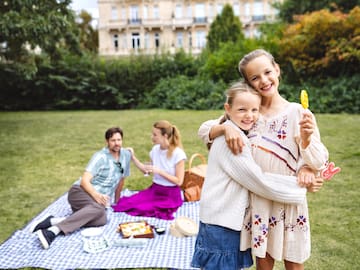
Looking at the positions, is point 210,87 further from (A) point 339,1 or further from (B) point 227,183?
(B) point 227,183

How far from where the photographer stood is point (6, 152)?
8.46 metres

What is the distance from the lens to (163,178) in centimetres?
486

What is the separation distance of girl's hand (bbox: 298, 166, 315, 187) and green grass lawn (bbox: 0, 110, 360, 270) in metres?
1.76

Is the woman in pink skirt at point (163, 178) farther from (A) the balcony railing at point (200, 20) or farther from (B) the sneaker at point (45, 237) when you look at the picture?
(A) the balcony railing at point (200, 20)

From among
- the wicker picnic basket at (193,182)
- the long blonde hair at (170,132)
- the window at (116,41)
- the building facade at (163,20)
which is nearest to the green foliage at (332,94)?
the wicker picnic basket at (193,182)

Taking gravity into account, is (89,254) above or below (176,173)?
below

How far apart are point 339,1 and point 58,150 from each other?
14899 mm

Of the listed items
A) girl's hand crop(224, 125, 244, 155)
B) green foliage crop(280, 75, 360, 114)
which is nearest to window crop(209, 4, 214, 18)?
green foliage crop(280, 75, 360, 114)

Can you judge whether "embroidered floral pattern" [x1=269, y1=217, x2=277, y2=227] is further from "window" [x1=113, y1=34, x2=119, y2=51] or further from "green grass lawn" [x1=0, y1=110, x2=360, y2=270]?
"window" [x1=113, y1=34, x2=119, y2=51]

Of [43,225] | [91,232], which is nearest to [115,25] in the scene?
[43,225]

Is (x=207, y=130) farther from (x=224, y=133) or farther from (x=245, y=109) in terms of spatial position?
(x=245, y=109)

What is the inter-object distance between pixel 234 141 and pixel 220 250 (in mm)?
608

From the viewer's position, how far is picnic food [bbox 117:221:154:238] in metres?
3.96

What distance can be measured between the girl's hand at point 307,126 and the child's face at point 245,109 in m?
0.25
